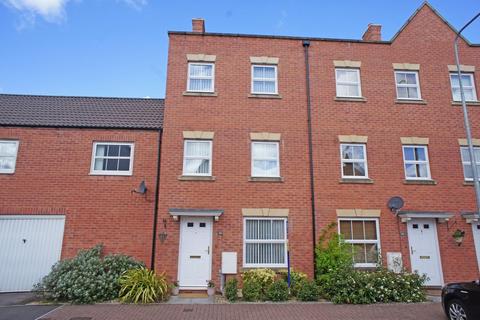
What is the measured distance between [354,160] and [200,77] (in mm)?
6875

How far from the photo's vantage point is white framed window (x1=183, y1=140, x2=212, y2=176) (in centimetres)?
1119

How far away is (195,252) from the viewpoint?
1041cm

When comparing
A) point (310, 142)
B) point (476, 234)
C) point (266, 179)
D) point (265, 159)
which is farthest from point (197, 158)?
point (476, 234)

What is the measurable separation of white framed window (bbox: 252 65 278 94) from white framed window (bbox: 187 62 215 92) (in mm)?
1704

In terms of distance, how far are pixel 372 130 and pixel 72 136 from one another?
11731 millimetres

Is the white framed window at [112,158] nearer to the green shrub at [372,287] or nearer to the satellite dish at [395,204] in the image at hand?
the green shrub at [372,287]

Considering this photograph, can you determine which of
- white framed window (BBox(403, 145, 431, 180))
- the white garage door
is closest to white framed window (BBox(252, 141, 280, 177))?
white framed window (BBox(403, 145, 431, 180))

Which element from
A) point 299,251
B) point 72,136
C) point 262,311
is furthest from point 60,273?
point 299,251

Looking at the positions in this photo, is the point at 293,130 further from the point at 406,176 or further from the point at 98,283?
the point at 98,283

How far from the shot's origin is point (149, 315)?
7.70 m

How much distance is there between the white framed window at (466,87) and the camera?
12656mm

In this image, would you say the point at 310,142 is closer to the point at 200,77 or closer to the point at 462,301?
the point at 200,77

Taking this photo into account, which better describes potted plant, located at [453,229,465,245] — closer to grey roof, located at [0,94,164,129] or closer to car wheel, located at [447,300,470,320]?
car wheel, located at [447,300,470,320]

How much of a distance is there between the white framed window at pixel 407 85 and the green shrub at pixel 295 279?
8.18 meters
